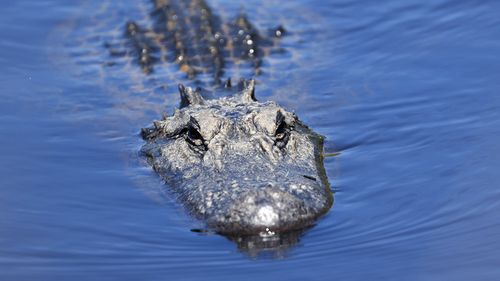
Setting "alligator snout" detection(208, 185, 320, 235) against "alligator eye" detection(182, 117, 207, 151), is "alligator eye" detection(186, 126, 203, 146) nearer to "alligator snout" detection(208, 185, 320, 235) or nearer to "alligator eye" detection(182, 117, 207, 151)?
"alligator eye" detection(182, 117, 207, 151)

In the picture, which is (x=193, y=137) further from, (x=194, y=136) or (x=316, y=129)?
(x=316, y=129)

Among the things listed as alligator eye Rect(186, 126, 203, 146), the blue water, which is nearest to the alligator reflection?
the blue water

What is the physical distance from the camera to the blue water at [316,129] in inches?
255

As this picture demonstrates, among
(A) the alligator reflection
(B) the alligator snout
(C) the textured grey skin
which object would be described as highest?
(C) the textured grey skin

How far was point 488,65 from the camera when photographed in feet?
34.3

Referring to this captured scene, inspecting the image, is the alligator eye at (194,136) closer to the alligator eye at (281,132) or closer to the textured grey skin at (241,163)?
the textured grey skin at (241,163)

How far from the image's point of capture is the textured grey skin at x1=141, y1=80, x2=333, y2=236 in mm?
6637

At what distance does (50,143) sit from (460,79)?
159 inches

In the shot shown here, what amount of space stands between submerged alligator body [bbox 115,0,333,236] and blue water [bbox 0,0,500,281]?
0.15m

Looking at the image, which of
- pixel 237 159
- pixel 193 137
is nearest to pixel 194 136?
pixel 193 137

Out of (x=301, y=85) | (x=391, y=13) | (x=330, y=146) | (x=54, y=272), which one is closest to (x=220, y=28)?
(x=301, y=85)

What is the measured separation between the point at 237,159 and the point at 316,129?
6.76 feet

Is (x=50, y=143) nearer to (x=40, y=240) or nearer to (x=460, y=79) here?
(x=40, y=240)

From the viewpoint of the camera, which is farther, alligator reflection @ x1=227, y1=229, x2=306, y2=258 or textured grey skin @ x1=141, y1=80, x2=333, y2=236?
textured grey skin @ x1=141, y1=80, x2=333, y2=236
